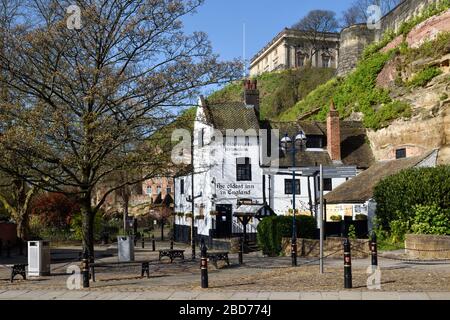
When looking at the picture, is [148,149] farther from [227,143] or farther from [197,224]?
[197,224]

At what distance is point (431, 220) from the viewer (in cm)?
2164

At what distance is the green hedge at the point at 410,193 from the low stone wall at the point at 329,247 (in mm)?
2986

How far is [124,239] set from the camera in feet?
70.7

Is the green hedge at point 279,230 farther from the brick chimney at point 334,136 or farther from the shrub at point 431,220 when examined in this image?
the brick chimney at point 334,136

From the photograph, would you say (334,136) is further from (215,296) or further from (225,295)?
(215,296)

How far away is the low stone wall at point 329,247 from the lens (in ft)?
69.0

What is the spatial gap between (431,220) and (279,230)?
6.48m

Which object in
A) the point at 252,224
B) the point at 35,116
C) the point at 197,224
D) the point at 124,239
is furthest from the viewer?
the point at 197,224

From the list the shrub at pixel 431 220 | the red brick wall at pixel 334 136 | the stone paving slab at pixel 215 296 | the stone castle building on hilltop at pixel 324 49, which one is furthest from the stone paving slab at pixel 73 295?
the stone castle building on hilltop at pixel 324 49

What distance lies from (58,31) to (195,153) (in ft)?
23.5

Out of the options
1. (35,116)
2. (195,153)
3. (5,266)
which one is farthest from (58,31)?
(5,266)

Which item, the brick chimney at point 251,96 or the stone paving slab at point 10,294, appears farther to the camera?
the brick chimney at point 251,96

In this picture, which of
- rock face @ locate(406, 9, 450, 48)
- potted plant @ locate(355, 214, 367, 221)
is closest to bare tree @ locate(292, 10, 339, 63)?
rock face @ locate(406, 9, 450, 48)
